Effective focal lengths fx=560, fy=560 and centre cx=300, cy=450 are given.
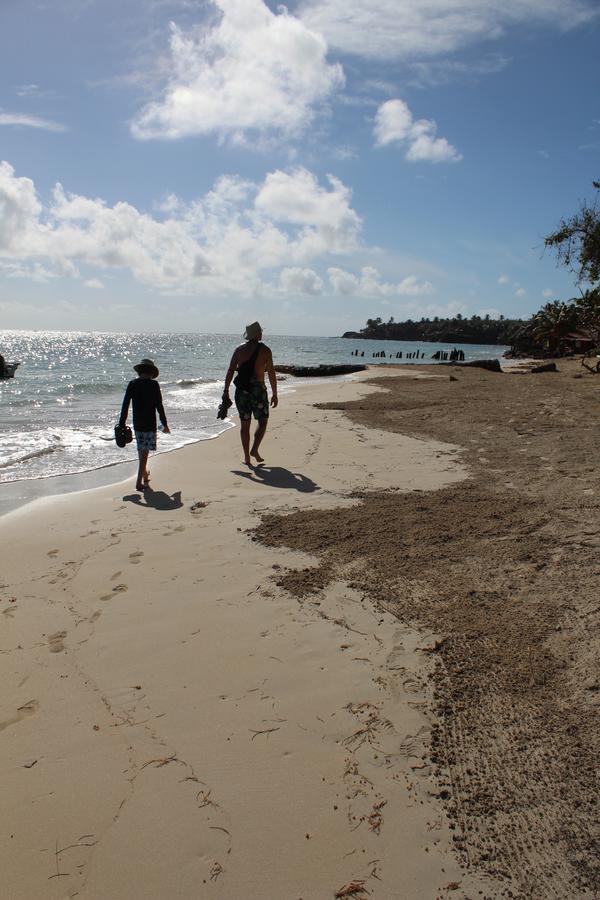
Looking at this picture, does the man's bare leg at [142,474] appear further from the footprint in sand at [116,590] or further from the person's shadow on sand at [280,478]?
the footprint in sand at [116,590]

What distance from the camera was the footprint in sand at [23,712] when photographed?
2.40 metres

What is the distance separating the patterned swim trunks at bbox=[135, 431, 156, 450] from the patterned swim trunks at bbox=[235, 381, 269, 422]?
1.18 m

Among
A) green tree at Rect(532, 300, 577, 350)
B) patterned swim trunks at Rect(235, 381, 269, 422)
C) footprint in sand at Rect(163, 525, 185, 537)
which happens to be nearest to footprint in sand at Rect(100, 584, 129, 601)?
footprint in sand at Rect(163, 525, 185, 537)

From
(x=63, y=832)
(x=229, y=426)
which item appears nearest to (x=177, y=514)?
(x=63, y=832)

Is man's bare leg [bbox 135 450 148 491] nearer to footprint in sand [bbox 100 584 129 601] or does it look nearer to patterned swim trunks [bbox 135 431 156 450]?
patterned swim trunks [bbox 135 431 156 450]

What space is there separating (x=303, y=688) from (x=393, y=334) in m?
180

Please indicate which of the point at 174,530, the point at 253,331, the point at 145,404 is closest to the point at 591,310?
the point at 253,331

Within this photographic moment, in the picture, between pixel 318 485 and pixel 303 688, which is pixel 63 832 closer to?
pixel 303 688

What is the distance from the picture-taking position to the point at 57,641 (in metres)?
3.03

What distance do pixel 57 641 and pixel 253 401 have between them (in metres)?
4.71

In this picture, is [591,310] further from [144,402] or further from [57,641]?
[57,641]

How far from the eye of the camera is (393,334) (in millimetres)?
175750

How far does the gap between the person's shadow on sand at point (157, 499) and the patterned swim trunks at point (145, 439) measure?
80cm

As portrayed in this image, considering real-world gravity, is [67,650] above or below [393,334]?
below
